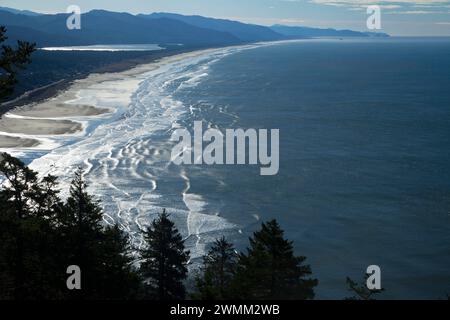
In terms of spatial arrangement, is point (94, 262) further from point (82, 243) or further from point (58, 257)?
point (58, 257)

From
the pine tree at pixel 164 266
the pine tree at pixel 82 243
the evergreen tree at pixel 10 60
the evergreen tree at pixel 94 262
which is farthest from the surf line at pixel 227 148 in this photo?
the evergreen tree at pixel 10 60

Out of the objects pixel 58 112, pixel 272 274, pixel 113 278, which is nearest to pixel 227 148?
pixel 58 112

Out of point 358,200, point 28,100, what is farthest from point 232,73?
point 358,200

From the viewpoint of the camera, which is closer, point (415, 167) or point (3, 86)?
point (3, 86)

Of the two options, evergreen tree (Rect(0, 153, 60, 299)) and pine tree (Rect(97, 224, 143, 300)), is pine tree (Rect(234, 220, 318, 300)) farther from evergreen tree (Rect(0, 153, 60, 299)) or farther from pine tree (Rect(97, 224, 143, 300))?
evergreen tree (Rect(0, 153, 60, 299))
